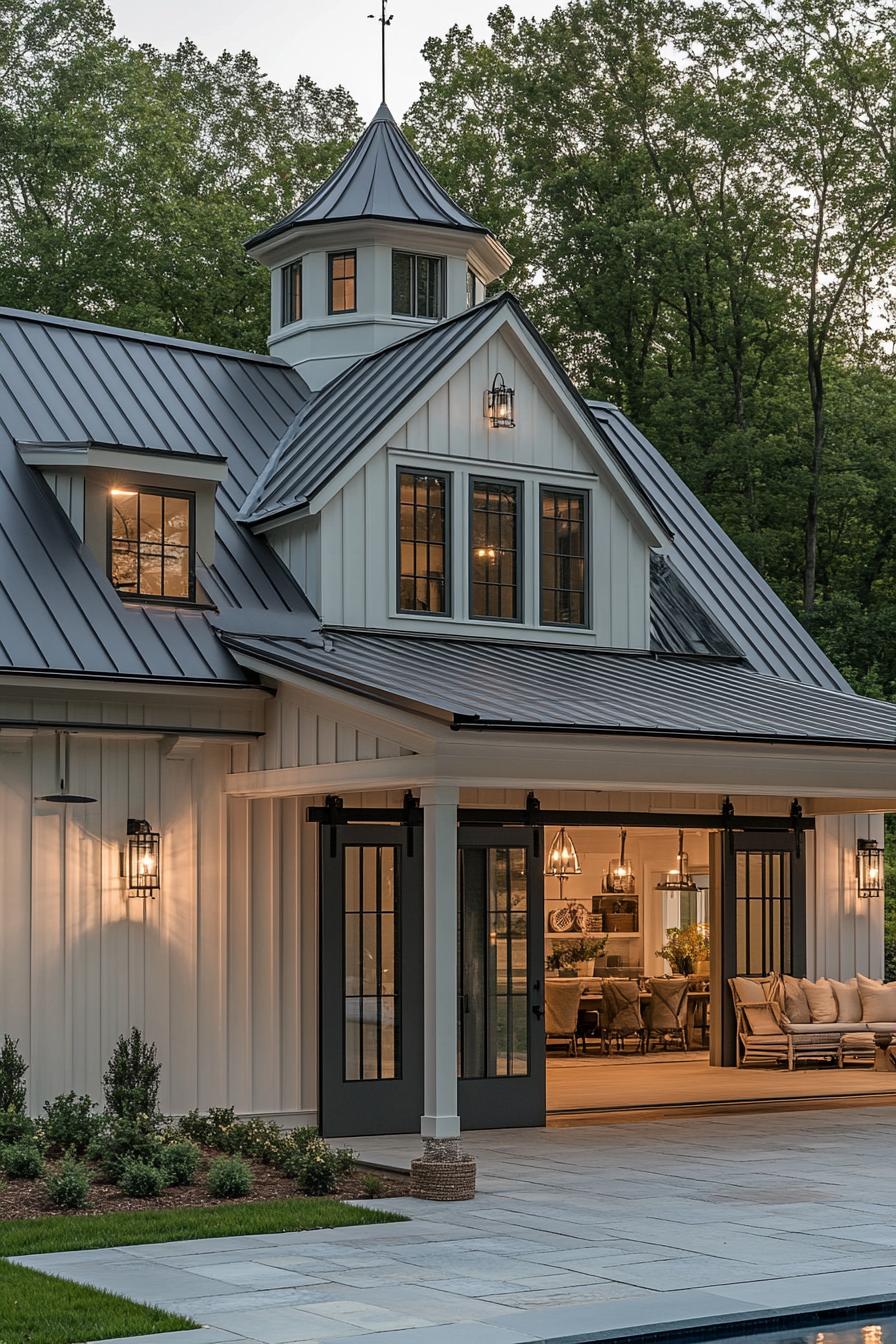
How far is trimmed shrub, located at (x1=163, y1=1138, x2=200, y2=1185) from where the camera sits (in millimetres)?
12047

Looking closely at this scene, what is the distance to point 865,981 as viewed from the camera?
63.4 ft

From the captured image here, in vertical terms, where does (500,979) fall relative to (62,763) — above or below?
below

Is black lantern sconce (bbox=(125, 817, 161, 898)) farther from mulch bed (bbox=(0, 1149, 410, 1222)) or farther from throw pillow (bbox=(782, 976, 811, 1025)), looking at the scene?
throw pillow (bbox=(782, 976, 811, 1025))

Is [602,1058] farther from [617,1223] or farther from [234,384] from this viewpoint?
[617,1223]

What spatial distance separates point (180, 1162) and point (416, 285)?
11396 mm

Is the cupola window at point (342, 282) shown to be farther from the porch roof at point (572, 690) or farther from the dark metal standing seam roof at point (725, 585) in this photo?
the porch roof at point (572, 690)

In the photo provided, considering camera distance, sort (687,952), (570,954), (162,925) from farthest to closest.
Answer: (570,954) → (687,952) → (162,925)

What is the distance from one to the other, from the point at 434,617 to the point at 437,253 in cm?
581

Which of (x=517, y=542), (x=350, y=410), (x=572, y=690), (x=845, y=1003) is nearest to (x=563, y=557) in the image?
(x=517, y=542)

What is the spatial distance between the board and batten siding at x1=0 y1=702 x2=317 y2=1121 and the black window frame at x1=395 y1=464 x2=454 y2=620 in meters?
2.19

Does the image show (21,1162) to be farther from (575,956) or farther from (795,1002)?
(575,956)

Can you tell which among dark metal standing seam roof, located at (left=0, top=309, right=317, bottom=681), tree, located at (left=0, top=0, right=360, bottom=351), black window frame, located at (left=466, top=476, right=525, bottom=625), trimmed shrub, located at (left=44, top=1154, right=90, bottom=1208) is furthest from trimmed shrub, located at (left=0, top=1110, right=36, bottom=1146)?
tree, located at (left=0, top=0, right=360, bottom=351)

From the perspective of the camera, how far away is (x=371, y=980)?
1527cm

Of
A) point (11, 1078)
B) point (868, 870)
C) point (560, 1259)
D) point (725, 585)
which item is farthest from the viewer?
point (725, 585)
